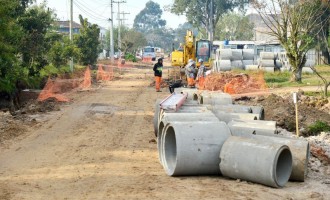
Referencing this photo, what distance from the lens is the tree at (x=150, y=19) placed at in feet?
625

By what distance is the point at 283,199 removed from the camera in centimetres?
796

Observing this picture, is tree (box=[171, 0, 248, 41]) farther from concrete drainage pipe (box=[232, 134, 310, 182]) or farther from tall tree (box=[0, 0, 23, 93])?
concrete drainage pipe (box=[232, 134, 310, 182])

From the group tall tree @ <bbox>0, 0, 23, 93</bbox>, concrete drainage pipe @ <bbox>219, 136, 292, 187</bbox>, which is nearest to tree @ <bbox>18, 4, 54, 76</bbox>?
tall tree @ <bbox>0, 0, 23, 93</bbox>

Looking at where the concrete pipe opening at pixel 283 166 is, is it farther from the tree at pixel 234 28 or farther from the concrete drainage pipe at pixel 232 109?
the tree at pixel 234 28

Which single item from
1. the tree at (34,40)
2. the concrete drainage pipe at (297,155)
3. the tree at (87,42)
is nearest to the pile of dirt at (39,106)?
the tree at (34,40)

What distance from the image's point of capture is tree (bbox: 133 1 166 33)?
7500 inches

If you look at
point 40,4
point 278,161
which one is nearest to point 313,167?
point 278,161

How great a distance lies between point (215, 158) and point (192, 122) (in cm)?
80

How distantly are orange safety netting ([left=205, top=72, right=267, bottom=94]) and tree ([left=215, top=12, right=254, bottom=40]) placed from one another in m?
70.7

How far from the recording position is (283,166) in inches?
351

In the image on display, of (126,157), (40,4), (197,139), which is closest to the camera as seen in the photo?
(197,139)

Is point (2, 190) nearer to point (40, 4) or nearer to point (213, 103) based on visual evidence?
point (213, 103)

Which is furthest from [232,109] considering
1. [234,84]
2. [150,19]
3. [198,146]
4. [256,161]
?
[150,19]

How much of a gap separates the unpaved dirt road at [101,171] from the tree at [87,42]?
32.0 meters
